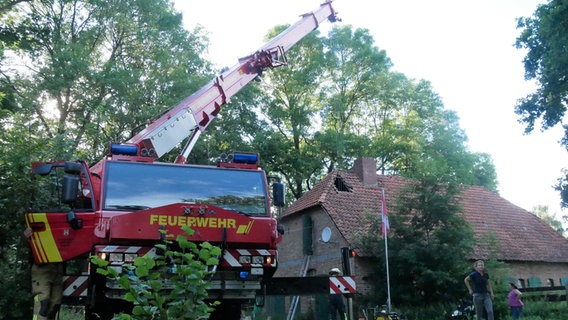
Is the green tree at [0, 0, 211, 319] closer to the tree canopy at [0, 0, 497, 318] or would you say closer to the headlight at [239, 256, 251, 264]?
the tree canopy at [0, 0, 497, 318]

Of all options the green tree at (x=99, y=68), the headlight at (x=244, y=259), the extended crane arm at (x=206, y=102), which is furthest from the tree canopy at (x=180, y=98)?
the headlight at (x=244, y=259)

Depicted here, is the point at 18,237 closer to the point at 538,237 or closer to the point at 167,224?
the point at 167,224

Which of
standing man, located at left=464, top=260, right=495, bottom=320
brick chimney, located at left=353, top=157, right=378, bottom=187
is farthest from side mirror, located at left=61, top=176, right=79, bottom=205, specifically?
brick chimney, located at left=353, top=157, right=378, bottom=187

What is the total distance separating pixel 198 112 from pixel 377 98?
2500 centimetres

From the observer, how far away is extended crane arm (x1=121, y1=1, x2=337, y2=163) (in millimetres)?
10953

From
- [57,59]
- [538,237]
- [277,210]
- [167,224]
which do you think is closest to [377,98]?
[538,237]

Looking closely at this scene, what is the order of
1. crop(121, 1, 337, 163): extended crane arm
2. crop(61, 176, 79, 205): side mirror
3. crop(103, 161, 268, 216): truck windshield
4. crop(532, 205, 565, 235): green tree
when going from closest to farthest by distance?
crop(61, 176, 79, 205): side mirror, crop(103, 161, 268, 216): truck windshield, crop(121, 1, 337, 163): extended crane arm, crop(532, 205, 565, 235): green tree

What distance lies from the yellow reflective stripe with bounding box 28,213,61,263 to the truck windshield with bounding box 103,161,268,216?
3.23ft

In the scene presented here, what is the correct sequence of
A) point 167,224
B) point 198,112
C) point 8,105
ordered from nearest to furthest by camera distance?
1. point 167,224
2. point 198,112
3. point 8,105

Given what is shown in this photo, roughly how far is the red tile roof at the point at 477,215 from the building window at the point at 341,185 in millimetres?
162

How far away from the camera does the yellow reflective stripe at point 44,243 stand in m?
7.81

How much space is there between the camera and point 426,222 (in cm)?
1947

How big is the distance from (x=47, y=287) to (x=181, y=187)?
2.47 m

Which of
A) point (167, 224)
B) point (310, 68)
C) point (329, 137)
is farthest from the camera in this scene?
point (310, 68)
